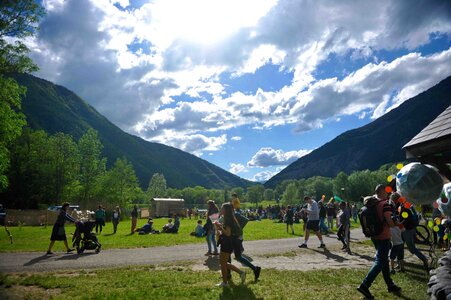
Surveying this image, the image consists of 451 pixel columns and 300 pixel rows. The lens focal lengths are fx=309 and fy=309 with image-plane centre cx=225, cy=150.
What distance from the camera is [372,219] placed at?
6492mm

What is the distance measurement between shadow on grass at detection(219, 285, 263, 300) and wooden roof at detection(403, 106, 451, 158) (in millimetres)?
4205

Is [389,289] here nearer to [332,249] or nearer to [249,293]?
[249,293]

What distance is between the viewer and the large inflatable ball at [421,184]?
4809 millimetres

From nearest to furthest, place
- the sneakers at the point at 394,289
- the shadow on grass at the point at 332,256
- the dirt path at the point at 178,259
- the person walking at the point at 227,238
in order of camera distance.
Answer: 1. the sneakers at the point at 394,289
2. the person walking at the point at 227,238
3. the dirt path at the point at 178,259
4. the shadow on grass at the point at 332,256

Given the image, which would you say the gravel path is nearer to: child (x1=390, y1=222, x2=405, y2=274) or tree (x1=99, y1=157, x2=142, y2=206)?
child (x1=390, y1=222, x2=405, y2=274)

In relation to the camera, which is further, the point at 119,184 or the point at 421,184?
the point at 119,184

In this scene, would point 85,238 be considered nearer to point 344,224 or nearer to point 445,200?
point 344,224

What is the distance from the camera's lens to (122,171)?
63.7 meters

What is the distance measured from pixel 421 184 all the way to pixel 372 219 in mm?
1898

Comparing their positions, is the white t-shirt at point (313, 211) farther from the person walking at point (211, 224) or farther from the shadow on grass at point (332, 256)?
the person walking at point (211, 224)

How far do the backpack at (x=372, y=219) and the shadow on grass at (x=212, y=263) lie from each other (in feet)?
15.8

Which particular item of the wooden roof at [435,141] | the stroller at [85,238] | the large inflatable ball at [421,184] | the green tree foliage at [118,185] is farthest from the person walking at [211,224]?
the green tree foliage at [118,185]

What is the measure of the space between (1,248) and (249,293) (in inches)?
501

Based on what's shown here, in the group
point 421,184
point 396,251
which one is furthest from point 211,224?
point 421,184
